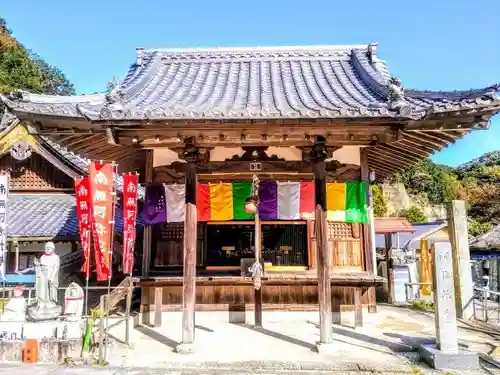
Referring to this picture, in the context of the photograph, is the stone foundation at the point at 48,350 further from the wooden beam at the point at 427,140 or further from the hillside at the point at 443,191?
the hillside at the point at 443,191

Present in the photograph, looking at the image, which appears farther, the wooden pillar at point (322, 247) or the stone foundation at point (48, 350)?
the wooden pillar at point (322, 247)

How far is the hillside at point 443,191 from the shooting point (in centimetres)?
4306

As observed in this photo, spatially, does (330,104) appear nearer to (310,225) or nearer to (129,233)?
(310,225)

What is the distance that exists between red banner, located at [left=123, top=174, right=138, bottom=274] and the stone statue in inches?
73.8

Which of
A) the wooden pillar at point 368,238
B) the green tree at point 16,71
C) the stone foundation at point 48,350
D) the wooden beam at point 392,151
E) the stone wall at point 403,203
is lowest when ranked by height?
the stone foundation at point 48,350

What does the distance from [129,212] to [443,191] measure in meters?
46.9

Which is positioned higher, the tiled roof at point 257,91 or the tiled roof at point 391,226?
the tiled roof at point 257,91

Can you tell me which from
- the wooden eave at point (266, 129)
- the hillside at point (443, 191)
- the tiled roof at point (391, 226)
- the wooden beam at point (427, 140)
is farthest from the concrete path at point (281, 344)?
the hillside at point (443, 191)

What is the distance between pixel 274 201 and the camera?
370 inches

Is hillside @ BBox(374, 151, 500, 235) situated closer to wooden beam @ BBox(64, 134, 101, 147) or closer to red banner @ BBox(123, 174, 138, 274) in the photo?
red banner @ BBox(123, 174, 138, 274)

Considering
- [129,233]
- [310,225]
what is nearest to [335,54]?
[310,225]

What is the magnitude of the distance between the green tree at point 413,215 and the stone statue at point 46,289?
3903 centimetres

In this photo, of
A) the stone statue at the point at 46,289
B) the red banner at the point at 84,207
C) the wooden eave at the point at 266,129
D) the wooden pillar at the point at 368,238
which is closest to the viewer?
the wooden eave at the point at 266,129

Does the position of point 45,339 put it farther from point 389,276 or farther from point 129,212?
point 389,276
